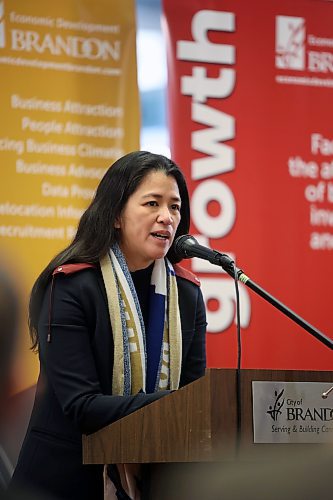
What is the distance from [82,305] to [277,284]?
2.16 m

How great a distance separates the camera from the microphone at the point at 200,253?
2262 mm

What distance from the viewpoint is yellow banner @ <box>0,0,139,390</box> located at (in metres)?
4.14

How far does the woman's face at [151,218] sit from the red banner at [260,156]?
68.5 inches

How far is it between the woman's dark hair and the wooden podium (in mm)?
573

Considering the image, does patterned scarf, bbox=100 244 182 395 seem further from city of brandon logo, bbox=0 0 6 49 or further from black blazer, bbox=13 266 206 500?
city of brandon logo, bbox=0 0 6 49

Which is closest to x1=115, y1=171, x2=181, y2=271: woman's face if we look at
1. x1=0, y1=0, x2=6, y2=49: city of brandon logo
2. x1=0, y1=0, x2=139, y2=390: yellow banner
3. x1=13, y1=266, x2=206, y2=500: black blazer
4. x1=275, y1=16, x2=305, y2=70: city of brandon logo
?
x1=13, y1=266, x2=206, y2=500: black blazer

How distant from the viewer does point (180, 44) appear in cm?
439

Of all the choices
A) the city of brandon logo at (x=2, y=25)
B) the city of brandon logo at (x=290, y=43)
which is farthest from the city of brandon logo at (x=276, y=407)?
the city of brandon logo at (x=290, y=43)

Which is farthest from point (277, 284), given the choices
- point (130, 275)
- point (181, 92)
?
point (130, 275)

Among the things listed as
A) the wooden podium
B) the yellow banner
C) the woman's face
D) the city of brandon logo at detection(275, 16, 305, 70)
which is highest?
the city of brandon logo at detection(275, 16, 305, 70)

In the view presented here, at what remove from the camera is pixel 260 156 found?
449 cm

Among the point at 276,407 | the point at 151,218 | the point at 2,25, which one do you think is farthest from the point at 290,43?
the point at 276,407

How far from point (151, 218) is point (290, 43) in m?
2.33

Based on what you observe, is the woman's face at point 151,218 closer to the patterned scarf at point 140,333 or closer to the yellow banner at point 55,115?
the patterned scarf at point 140,333
